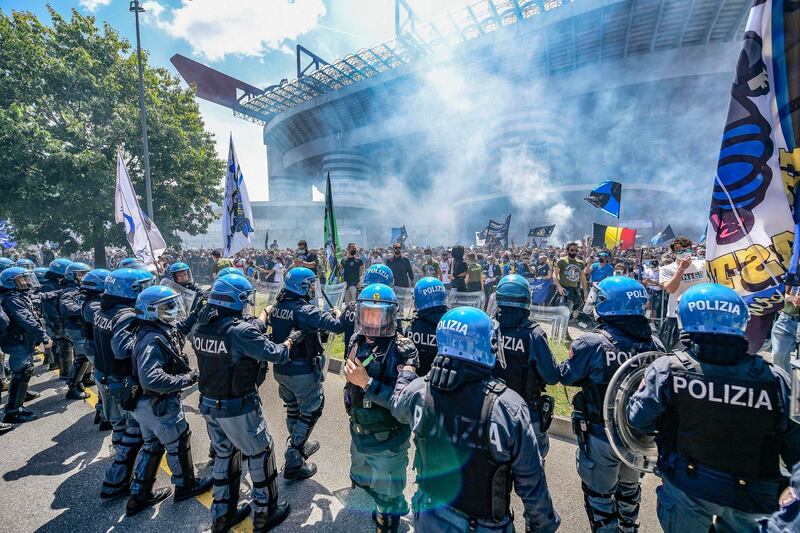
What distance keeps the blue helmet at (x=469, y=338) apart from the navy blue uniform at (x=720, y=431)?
98cm

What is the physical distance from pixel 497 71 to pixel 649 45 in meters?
12.2

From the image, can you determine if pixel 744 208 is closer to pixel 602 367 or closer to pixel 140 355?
pixel 602 367

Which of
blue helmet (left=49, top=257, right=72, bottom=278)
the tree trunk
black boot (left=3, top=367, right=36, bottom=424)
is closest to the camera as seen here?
black boot (left=3, top=367, right=36, bottom=424)

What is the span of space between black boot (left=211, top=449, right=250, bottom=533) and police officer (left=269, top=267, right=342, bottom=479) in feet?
1.94

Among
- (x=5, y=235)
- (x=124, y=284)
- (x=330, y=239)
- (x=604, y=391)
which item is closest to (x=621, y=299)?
(x=604, y=391)

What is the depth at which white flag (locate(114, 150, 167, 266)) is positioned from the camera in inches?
306

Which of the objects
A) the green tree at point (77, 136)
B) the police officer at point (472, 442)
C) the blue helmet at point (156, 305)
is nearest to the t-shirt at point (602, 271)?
the police officer at point (472, 442)

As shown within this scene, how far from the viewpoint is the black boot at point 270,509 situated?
2969 millimetres

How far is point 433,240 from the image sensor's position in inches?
1832

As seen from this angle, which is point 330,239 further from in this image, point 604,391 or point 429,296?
point 604,391

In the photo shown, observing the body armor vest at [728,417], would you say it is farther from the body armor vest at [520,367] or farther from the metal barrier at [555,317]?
the metal barrier at [555,317]

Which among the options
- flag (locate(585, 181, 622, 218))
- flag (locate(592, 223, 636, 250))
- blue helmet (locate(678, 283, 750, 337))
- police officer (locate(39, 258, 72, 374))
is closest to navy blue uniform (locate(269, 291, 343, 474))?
blue helmet (locate(678, 283, 750, 337))

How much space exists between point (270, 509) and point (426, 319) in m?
2.00

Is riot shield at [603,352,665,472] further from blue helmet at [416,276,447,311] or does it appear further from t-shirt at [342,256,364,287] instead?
t-shirt at [342,256,364,287]
